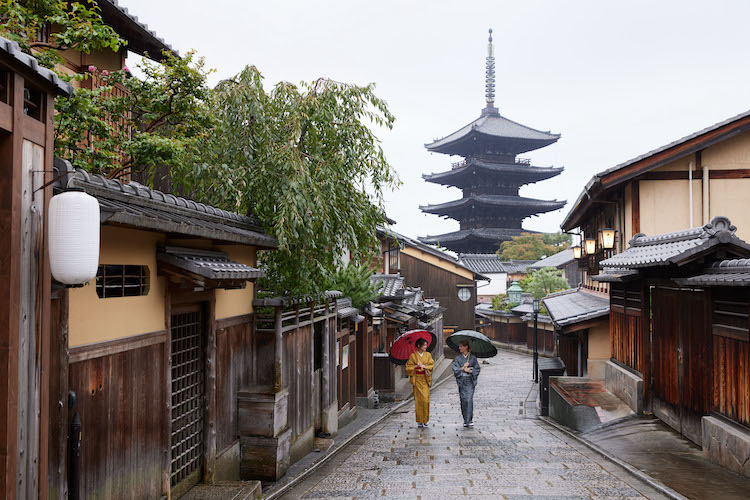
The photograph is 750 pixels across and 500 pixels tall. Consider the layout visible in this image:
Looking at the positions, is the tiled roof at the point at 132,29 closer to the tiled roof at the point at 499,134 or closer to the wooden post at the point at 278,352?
the wooden post at the point at 278,352

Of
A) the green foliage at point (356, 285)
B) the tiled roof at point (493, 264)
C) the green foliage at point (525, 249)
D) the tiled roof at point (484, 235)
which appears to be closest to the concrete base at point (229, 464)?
the green foliage at point (356, 285)

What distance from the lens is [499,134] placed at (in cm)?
5681

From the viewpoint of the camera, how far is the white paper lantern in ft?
13.1

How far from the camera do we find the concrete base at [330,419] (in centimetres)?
1198

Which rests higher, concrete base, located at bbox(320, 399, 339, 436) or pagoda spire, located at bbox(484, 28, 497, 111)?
pagoda spire, located at bbox(484, 28, 497, 111)

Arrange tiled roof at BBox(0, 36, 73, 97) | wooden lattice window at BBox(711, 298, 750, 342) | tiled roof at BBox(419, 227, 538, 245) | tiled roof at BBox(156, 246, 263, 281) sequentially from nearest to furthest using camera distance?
1. tiled roof at BBox(0, 36, 73, 97)
2. tiled roof at BBox(156, 246, 263, 281)
3. wooden lattice window at BBox(711, 298, 750, 342)
4. tiled roof at BBox(419, 227, 538, 245)

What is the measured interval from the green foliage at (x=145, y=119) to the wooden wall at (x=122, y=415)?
3.90 metres

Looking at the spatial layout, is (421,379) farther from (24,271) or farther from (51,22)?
(24,271)

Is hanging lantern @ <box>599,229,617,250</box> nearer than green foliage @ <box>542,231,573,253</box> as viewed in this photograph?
Yes

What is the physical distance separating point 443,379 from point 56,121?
22.6 m

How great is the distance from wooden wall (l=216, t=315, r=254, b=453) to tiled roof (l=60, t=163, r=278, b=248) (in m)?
1.33

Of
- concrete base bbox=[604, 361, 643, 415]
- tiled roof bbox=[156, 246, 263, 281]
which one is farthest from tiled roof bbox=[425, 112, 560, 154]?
tiled roof bbox=[156, 246, 263, 281]

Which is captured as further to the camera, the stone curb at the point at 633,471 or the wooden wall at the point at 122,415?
the stone curb at the point at 633,471

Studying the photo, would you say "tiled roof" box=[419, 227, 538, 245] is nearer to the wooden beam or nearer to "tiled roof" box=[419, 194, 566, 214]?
"tiled roof" box=[419, 194, 566, 214]
